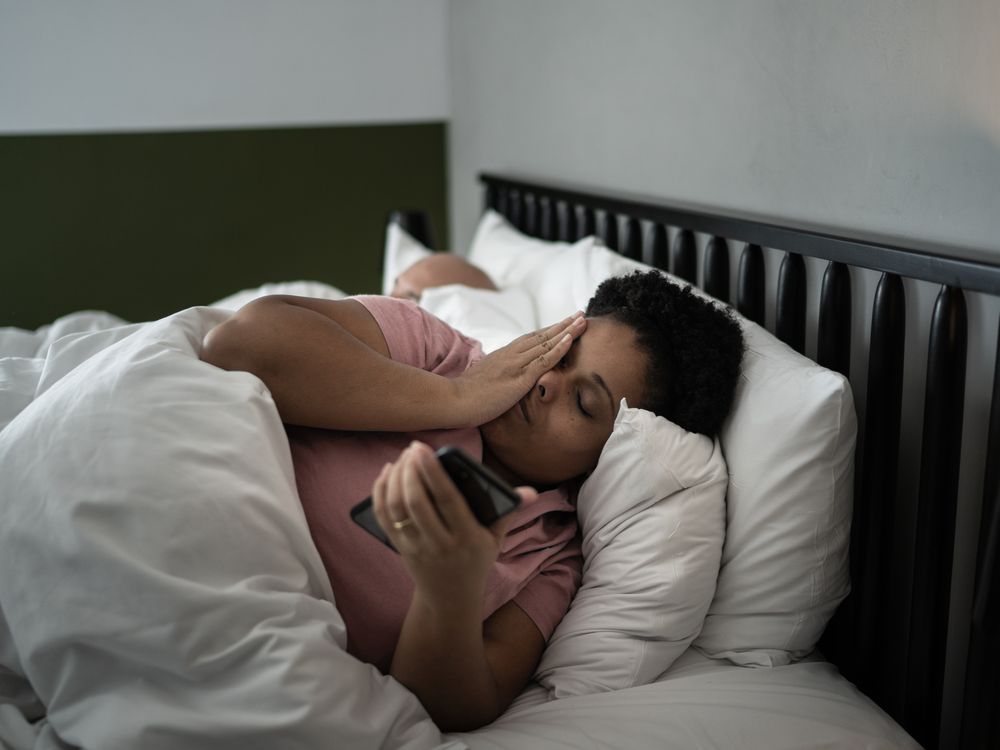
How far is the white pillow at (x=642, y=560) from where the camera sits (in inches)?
44.1

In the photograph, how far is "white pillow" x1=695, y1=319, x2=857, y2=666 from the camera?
1122mm

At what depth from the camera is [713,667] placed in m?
1.16

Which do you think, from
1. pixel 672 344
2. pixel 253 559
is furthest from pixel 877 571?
pixel 253 559

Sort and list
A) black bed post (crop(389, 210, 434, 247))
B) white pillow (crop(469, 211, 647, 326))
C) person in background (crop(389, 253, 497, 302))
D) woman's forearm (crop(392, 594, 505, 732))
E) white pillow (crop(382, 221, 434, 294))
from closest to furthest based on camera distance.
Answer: woman's forearm (crop(392, 594, 505, 732))
white pillow (crop(469, 211, 647, 326))
person in background (crop(389, 253, 497, 302))
white pillow (crop(382, 221, 434, 294))
black bed post (crop(389, 210, 434, 247))

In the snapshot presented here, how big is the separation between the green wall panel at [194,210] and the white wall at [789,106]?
130cm

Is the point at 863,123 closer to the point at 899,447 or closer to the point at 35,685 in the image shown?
the point at 899,447

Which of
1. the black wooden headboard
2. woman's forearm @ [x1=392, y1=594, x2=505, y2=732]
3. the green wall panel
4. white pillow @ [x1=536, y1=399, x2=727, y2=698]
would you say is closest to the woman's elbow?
woman's forearm @ [x1=392, y1=594, x2=505, y2=732]

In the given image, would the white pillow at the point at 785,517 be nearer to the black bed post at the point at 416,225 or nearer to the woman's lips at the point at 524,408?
the woman's lips at the point at 524,408

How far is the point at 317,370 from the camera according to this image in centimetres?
109

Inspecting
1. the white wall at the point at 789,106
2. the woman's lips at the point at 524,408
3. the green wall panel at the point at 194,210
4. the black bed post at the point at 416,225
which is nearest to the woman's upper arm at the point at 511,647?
the woman's lips at the point at 524,408

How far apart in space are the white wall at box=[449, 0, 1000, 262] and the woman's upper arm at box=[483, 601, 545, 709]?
0.70 meters

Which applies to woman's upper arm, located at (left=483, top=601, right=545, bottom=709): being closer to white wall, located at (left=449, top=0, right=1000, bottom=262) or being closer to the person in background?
white wall, located at (left=449, top=0, right=1000, bottom=262)

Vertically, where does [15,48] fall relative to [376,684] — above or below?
above

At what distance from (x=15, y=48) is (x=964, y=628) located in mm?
3273
